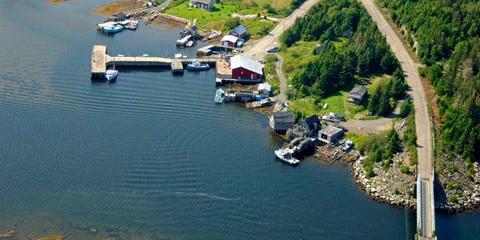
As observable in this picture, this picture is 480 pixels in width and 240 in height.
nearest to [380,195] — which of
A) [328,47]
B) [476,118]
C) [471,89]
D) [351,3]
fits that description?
[476,118]

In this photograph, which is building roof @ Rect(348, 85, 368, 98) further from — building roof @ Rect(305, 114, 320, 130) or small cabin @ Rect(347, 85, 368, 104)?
building roof @ Rect(305, 114, 320, 130)

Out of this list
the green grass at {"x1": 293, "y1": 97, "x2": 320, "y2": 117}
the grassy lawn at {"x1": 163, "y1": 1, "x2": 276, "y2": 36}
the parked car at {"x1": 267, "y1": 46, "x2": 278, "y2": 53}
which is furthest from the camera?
the grassy lawn at {"x1": 163, "y1": 1, "x2": 276, "y2": 36}

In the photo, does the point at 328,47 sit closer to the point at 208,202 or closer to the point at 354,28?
the point at 354,28

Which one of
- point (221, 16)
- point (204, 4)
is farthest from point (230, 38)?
point (204, 4)

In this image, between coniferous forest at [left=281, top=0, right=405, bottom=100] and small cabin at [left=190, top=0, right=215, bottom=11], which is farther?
small cabin at [left=190, top=0, right=215, bottom=11]

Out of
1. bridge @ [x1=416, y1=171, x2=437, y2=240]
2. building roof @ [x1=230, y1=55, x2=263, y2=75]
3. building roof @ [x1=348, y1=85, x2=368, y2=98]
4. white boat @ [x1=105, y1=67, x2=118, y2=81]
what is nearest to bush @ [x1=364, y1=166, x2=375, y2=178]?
bridge @ [x1=416, y1=171, x2=437, y2=240]

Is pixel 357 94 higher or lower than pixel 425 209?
higher

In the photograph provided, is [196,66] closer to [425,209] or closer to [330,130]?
[330,130]
